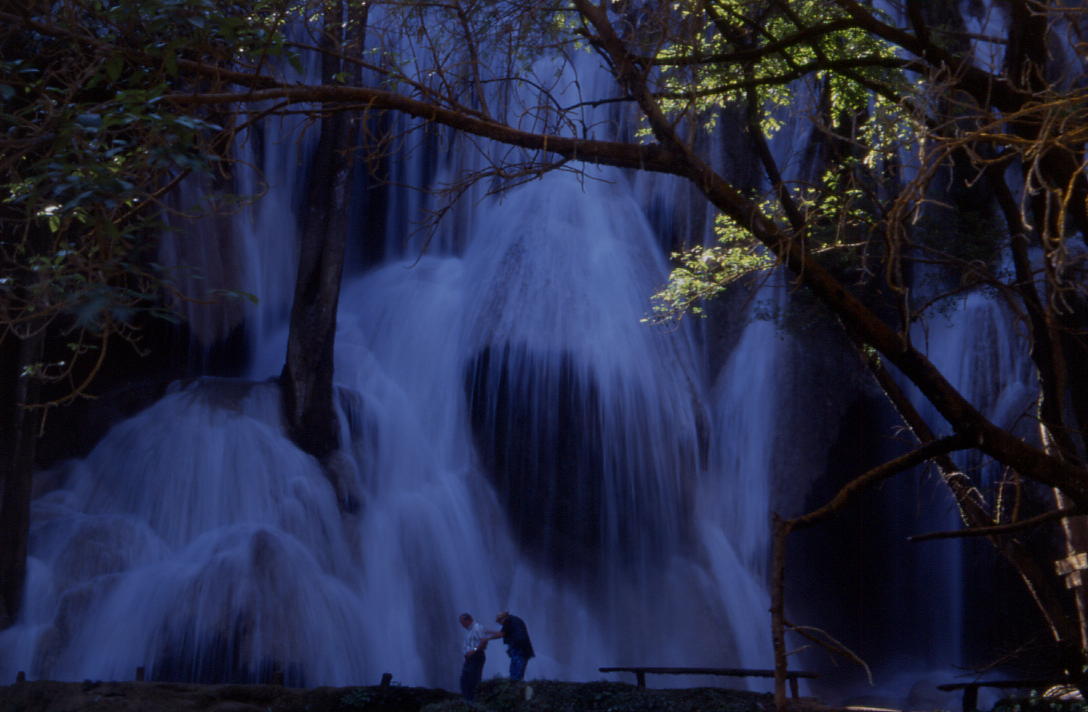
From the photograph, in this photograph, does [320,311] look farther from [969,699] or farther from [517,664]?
[969,699]

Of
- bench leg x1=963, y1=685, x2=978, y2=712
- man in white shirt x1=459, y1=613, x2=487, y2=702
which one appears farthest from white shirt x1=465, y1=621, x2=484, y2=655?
bench leg x1=963, y1=685, x2=978, y2=712

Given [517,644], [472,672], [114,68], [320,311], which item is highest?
[320,311]

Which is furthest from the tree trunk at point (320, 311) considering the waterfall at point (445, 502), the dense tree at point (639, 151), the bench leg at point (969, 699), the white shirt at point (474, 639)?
the bench leg at point (969, 699)

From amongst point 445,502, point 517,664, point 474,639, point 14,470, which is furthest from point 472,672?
point 14,470

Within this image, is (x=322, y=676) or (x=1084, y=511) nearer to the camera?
(x=1084, y=511)

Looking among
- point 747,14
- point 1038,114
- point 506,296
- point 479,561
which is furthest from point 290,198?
point 1038,114

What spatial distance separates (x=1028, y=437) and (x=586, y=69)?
11562 millimetres

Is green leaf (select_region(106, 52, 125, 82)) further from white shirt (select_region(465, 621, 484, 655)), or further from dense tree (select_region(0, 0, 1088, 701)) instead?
white shirt (select_region(465, 621, 484, 655))

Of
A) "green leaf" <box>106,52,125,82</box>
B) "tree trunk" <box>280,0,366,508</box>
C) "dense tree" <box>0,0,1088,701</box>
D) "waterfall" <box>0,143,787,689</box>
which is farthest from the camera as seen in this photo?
"tree trunk" <box>280,0,366,508</box>

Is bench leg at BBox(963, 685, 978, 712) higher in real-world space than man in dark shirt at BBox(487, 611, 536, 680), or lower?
lower

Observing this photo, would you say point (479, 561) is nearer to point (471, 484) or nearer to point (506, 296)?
point (471, 484)

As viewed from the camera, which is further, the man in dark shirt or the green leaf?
the man in dark shirt

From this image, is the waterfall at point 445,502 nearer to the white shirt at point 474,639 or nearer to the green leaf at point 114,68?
the white shirt at point 474,639

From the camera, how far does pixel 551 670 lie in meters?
16.1
